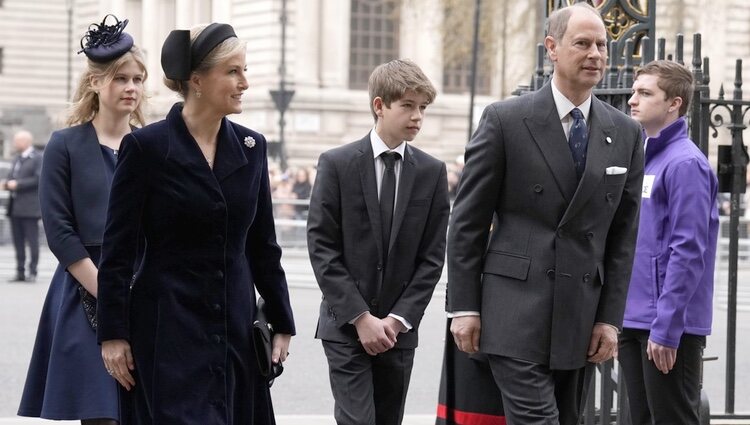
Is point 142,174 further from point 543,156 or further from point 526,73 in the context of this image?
point 526,73

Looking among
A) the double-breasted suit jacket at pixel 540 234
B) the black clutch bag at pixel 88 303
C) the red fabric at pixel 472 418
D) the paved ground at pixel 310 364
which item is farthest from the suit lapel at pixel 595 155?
the paved ground at pixel 310 364

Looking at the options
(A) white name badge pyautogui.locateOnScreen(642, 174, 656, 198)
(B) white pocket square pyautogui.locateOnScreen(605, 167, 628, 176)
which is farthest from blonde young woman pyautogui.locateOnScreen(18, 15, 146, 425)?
(A) white name badge pyautogui.locateOnScreen(642, 174, 656, 198)

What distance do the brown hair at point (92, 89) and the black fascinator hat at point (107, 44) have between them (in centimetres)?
3

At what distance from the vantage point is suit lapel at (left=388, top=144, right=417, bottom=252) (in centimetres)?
643

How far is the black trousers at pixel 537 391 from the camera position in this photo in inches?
215

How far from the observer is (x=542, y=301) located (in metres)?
5.56

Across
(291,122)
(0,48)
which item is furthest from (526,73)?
(0,48)

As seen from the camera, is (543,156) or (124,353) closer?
(124,353)

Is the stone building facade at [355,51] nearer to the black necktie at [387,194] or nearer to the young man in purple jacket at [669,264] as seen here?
the young man in purple jacket at [669,264]

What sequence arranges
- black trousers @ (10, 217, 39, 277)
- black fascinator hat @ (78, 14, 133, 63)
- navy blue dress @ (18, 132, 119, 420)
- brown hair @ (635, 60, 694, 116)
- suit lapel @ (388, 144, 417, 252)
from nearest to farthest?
navy blue dress @ (18, 132, 119, 420) → black fascinator hat @ (78, 14, 133, 63) → suit lapel @ (388, 144, 417, 252) → brown hair @ (635, 60, 694, 116) → black trousers @ (10, 217, 39, 277)

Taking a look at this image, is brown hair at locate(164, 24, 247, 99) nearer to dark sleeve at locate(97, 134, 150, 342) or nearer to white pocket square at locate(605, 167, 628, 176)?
dark sleeve at locate(97, 134, 150, 342)

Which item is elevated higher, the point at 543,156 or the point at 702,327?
the point at 543,156

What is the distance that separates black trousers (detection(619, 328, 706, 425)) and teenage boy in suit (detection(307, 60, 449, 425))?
884 mm

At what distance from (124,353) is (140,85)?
1680 millimetres
